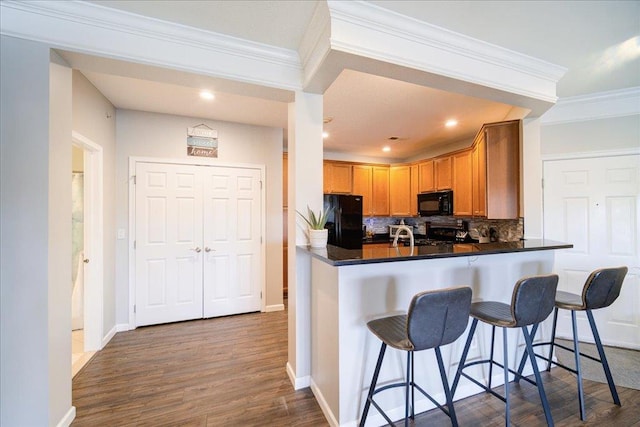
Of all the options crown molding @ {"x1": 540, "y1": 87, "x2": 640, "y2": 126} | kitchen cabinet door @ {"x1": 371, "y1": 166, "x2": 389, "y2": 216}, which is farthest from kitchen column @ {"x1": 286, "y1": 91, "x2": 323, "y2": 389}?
kitchen cabinet door @ {"x1": 371, "y1": 166, "x2": 389, "y2": 216}

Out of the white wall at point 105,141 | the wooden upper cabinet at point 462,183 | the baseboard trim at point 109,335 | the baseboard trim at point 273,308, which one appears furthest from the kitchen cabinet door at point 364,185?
the baseboard trim at point 109,335

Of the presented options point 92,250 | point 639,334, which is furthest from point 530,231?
point 92,250

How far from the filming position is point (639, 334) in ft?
8.78

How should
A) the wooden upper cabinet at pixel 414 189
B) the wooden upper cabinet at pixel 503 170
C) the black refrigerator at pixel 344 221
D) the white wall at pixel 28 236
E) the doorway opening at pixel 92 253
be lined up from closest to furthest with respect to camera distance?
the white wall at pixel 28 236 → the doorway opening at pixel 92 253 → the wooden upper cabinet at pixel 503 170 → the black refrigerator at pixel 344 221 → the wooden upper cabinet at pixel 414 189

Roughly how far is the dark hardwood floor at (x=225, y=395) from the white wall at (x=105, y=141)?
1.80ft

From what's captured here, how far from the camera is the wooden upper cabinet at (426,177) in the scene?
4586 millimetres

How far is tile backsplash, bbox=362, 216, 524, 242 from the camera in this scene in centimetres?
324

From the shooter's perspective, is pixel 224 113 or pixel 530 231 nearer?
pixel 530 231

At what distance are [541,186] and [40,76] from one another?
4423 mm

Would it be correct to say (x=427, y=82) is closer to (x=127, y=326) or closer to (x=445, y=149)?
(x=445, y=149)

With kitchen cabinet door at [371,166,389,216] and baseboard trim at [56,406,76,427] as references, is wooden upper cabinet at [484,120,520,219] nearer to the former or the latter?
kitchen cabinet door at [371,166,389,216]

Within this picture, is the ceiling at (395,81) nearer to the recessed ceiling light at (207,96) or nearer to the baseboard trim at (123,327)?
the recessed ceiling light at (207,96)

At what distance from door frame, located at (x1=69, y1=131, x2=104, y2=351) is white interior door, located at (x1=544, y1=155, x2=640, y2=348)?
4895 mm

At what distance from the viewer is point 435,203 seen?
4402 mm
